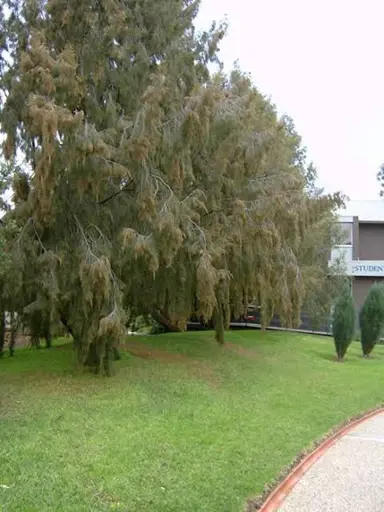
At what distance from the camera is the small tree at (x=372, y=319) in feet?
70.1

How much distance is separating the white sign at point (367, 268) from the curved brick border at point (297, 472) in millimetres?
26743

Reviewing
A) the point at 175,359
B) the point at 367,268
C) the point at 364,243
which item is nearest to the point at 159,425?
the point at 175,359

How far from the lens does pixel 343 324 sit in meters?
19.8

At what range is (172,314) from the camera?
515 inches

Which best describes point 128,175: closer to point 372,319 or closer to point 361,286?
point 372,319

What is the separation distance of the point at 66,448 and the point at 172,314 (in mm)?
6280

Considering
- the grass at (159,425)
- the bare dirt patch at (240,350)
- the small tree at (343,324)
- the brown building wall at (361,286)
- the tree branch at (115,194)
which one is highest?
the tree branch at (115,194)

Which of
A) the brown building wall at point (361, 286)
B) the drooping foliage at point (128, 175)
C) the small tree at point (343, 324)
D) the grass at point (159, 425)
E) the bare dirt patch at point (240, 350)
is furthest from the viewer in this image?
the brown building wall at point (361, 286)

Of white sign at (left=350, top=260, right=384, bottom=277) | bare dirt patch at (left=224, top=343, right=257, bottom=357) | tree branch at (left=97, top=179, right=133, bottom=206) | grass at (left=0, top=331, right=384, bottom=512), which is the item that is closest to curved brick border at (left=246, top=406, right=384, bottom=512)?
grass at (left=0, top=331, right=384, bottom=512)

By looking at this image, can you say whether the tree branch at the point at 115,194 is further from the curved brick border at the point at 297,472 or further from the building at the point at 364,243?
the building at the point at 364,243

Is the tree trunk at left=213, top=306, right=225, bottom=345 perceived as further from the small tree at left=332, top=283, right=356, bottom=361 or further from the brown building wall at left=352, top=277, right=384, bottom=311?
the brown building wall at left=352, top=277, right=384, bottom=311

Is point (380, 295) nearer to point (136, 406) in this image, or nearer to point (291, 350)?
point (291, 350)

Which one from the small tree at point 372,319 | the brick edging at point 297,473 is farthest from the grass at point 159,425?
the small tree at point 372,319

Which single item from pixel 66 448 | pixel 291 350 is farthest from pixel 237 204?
pixel 291 350
